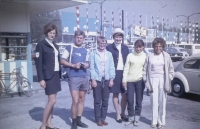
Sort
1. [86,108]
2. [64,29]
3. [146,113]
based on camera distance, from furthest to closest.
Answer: [64,29]
[86,108]
[146,113]

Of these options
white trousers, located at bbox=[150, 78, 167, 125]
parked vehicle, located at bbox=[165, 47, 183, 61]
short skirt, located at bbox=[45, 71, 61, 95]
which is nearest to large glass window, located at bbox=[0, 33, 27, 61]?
short skirt, located at bbox=[45, 71, 61, 95]

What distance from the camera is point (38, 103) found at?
250 inches

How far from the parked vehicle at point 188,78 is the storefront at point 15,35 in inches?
162

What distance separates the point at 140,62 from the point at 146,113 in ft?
5.25

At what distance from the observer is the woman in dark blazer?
369cm

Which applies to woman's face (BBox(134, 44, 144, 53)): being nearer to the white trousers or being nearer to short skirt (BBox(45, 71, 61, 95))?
the white trousers

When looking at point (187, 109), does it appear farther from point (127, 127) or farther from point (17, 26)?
point (17, 26)

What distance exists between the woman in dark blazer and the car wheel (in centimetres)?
481

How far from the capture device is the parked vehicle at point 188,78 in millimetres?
6810

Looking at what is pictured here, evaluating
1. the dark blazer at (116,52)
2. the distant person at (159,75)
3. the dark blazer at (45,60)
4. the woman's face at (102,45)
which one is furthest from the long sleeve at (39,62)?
the distant person at (159,75)

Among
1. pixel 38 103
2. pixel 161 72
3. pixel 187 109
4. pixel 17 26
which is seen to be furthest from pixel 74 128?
pixel 17 26

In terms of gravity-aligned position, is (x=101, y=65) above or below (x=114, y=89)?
above

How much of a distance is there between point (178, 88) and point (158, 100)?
3511mm

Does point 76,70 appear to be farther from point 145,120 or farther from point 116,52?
point 145,120
